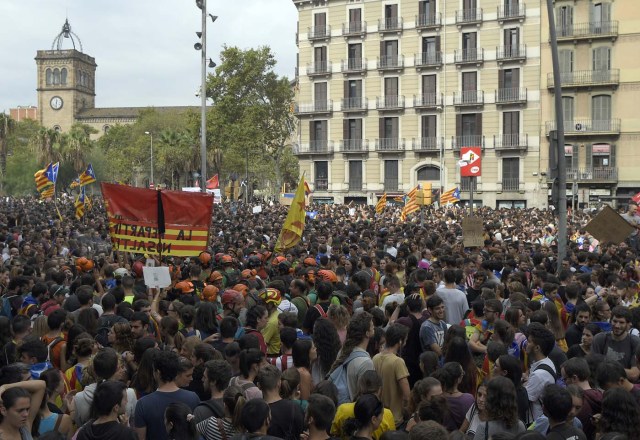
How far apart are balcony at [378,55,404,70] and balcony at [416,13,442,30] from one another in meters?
2.40

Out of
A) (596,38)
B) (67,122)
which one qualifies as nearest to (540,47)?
(596,38)

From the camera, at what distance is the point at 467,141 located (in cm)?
5084

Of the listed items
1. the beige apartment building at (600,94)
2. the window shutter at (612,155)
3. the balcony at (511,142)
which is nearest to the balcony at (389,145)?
the balcony at (511,142)

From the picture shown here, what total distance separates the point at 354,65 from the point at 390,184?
871 centimetres

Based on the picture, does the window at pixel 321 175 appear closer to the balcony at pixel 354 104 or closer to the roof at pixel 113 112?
the balcony at pixel 354 104

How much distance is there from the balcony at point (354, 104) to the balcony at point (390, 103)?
943mm

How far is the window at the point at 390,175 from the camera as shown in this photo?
174 ft

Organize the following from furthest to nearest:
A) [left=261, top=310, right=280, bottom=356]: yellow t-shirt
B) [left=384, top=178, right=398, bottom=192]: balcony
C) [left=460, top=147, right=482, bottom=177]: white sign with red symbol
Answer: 1. [left=384, top=178, right=398, bottom=192]: balcony
2. [left=460, top=147, right=482, bottom=177]: white sign with red symbol
3. [left=261, top=310, right=280, bottom=356]: yellow t-shirt

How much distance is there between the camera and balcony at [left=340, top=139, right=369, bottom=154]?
53.8m

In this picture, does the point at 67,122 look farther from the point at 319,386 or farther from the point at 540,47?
the point at 319,386

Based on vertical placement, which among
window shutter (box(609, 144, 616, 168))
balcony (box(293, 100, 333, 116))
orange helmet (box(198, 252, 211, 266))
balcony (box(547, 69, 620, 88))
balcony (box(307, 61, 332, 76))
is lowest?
→ orange helmet (box(198, 252, 211, 266))

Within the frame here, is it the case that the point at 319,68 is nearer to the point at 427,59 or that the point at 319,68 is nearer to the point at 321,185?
the point at 427,59

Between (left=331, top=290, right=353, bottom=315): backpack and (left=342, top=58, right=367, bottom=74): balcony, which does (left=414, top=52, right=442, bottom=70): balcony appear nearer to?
(left=342, top=58, right=367, bottom=74): balcony

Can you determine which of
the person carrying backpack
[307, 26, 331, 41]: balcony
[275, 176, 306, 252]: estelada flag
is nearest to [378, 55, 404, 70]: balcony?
[307, 26, 331, 41]: balcony
